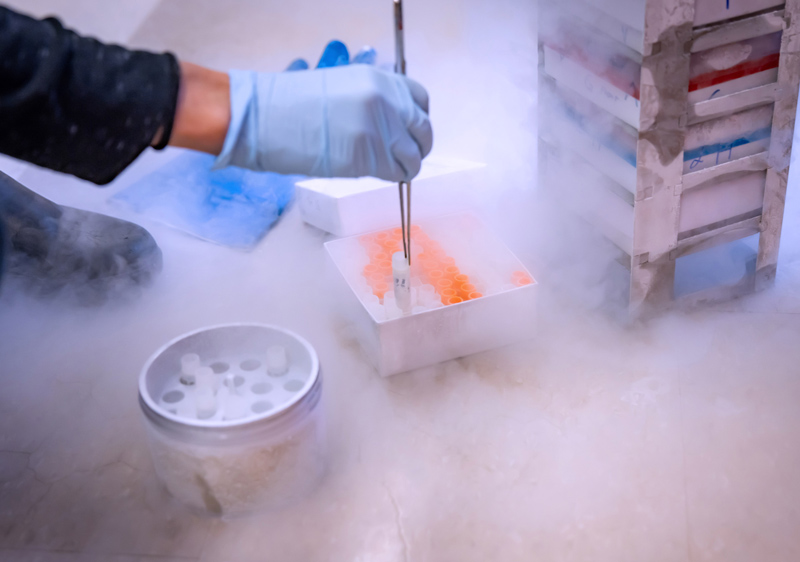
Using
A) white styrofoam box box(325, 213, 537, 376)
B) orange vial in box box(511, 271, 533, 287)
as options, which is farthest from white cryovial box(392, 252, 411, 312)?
orange vial in box box(511, 271, 533, 287)

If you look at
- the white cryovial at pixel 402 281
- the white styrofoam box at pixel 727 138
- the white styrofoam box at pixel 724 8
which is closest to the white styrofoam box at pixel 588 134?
the white styrofoam box at pixel 727 138

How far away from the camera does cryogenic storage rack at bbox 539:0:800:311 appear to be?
152cm

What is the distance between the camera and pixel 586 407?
1607 mm

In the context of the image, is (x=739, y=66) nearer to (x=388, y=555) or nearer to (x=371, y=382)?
(x=371, y=382)

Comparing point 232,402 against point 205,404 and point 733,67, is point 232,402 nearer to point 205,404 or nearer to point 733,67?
point 205,404

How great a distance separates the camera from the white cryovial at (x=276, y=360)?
1486mm

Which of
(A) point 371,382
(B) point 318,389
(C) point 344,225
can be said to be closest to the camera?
(B) point 318,389

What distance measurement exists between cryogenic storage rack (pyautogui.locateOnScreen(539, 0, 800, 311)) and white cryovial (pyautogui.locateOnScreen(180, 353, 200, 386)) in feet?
3.27

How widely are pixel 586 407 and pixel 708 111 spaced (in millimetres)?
684

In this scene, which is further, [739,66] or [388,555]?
[739,66]

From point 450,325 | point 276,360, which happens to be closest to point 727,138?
point 450,325

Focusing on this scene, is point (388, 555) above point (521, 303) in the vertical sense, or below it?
below

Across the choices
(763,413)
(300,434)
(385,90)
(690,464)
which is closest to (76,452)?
(300,434)

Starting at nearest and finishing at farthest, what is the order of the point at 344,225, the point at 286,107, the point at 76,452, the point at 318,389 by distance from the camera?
the point at 286,107 → the point at 318,389 → the point at 76,452 → the point at 344,225
